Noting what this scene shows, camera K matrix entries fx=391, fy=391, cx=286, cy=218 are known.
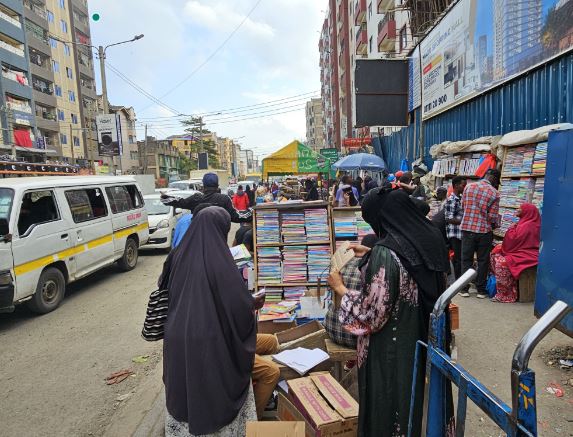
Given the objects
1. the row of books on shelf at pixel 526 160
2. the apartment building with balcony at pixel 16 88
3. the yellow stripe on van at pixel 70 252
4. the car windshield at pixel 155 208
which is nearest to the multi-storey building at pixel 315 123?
the apartment building with balcony at pixel 16 88

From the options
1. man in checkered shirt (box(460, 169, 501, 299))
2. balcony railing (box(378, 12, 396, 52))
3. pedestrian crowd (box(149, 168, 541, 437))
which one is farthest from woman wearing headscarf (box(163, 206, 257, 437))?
balcony railing (box(378, 12, 396, 52))

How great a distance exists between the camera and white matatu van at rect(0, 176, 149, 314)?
5.80 m

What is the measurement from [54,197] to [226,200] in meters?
3.07

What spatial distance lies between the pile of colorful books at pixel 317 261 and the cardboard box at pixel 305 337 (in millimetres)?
1041

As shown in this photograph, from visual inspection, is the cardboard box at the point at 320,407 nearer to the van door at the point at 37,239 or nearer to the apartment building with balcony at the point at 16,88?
the van door at the point at 37,239

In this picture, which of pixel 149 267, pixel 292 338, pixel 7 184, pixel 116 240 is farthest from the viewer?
pixel 149 267

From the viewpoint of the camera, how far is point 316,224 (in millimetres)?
4805

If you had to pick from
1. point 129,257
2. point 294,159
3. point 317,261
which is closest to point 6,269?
point 129,257

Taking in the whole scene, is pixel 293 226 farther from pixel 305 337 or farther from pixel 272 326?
pixel 305 337

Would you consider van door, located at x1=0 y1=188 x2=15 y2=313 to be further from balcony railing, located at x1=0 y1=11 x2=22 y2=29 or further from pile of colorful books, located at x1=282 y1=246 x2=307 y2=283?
balcony railing, located at x1=0 y1=11 x2=22 y2=29

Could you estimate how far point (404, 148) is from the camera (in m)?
15.4

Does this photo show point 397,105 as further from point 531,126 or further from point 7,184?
point 7,184

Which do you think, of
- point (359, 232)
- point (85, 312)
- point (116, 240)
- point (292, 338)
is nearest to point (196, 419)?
point (292, 338)

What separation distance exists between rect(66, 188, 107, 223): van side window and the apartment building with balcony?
30.3 metres
